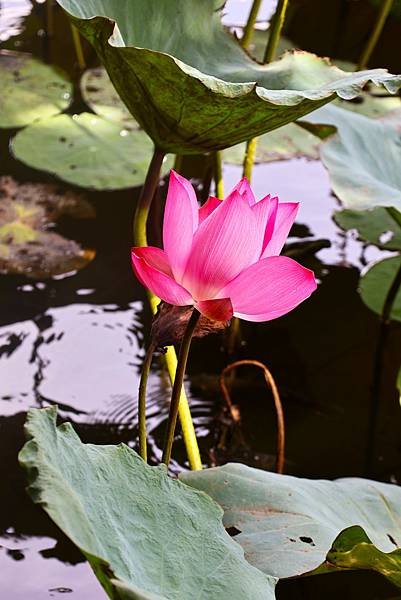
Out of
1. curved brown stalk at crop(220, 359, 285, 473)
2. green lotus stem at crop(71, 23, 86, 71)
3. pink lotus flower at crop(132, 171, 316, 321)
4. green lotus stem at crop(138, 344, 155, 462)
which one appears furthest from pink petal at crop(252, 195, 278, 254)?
green lotus stem at crop(71, 23, 86, 71)

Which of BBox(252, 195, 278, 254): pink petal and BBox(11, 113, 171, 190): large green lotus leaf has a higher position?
BBox(252, 195, 278, 254): pink petal

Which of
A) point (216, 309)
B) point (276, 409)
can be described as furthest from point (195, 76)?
point (276, 409)

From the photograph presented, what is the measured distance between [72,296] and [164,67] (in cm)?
79

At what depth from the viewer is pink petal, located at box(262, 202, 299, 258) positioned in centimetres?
76

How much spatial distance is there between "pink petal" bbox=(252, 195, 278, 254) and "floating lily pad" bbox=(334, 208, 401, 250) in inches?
42.6

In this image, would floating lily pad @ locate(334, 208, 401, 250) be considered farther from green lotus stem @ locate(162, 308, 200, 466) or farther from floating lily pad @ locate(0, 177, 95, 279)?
green lotus stem @ locate(162, 308, 200, 466)

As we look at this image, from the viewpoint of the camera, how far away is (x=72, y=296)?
5.30 feet

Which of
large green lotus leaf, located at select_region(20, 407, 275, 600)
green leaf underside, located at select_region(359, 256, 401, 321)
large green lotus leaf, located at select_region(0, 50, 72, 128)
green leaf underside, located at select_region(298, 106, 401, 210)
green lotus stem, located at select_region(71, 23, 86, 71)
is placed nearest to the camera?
large green lotus leaf, located at select_region(20, 407, 275, 600)

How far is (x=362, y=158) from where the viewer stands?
1.40 meters

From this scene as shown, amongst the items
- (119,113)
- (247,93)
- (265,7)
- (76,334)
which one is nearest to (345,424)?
(76,334)

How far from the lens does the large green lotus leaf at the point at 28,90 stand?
6.88ft

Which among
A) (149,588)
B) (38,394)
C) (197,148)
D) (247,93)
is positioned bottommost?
(38,394)

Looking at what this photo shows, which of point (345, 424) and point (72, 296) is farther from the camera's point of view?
point (72, 296)

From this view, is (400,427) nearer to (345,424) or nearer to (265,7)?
(345,424)
